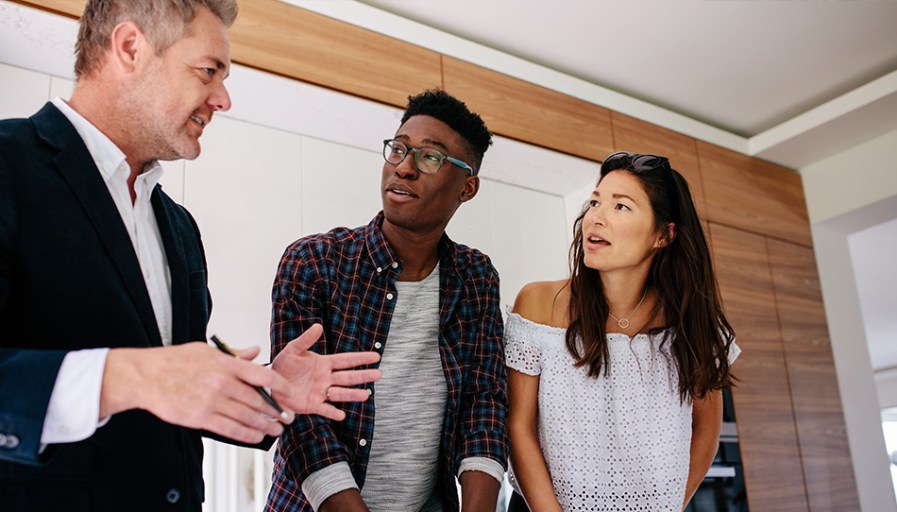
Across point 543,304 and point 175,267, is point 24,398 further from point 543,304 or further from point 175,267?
point 543,304

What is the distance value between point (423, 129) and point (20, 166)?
981mm

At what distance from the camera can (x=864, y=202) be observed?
4.31 meters

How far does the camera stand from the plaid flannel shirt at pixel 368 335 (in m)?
1.49

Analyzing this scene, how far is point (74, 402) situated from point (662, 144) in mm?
3534

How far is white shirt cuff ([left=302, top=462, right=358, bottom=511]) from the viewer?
4.53 feet

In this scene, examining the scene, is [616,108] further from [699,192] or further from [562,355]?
[562,355]

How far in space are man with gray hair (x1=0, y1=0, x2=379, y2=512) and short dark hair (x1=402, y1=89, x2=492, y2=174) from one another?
25.2 inches

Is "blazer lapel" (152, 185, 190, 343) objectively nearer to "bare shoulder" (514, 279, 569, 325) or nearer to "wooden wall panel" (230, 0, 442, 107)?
"bare shoulder" (514, 279, 569, 325)

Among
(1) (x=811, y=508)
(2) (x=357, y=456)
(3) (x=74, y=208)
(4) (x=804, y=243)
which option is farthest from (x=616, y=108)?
(3) (x=74, y=208)

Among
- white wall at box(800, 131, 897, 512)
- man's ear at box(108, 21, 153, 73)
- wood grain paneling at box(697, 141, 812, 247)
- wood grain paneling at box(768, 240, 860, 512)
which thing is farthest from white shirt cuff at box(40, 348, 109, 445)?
white wall at box(800, 131, 897, 512)

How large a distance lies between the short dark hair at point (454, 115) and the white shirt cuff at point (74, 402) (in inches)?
46.9

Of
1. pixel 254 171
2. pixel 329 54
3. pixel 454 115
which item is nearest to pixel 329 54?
pixel 329 54

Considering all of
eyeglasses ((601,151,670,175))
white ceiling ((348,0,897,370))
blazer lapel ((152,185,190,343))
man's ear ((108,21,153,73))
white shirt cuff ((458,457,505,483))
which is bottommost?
white shirt cuff ((458,457,505,483))

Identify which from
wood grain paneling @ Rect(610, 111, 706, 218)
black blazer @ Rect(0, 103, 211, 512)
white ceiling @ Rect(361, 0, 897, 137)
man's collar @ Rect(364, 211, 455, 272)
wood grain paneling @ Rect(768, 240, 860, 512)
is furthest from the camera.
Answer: wood grain paneling @ Rect(768, 240, 860, 512)
